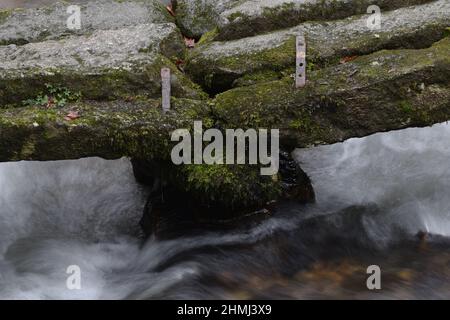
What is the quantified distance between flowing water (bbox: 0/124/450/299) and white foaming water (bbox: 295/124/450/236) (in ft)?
0.04

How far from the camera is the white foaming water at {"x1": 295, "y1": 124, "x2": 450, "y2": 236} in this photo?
653 cm

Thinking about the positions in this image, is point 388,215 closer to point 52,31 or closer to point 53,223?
point 53,223

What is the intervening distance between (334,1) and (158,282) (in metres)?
3.79

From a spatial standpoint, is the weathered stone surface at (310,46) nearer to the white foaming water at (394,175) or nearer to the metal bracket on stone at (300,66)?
the metal bracket on stone at (300,66)

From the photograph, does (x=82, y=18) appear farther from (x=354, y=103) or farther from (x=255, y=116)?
(x=354, y=103)

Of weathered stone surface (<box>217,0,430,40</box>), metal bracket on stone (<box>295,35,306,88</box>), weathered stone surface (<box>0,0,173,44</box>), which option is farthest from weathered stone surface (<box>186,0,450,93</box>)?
weathered stone surface (<box>0,0,173,44</box>)

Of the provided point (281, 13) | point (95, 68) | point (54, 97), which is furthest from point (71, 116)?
point (281, 13)

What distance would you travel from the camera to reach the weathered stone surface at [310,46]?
5910mm

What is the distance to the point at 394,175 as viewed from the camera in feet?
23.0

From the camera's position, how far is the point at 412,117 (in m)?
5.39

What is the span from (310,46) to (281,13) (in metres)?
0.78

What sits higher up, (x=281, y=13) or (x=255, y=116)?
(x=281, y=13)

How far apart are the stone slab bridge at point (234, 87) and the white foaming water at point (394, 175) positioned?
58 centimetres

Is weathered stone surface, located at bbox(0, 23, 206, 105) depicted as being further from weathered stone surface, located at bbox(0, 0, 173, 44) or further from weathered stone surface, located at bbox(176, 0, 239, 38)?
weathered stone surface, located at bbox(176, 0, 239, 38)
